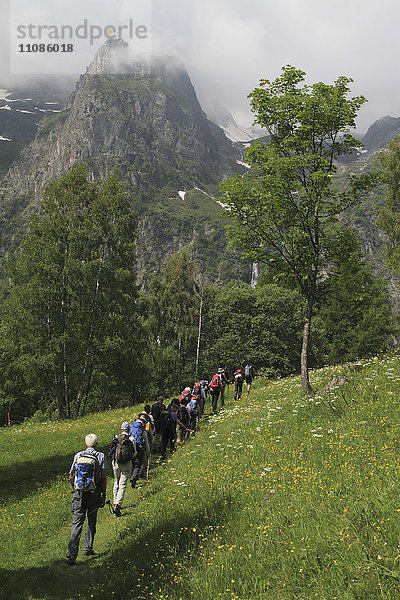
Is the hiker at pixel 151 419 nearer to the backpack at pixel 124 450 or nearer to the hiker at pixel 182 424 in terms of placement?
the hiker at pixel 182 424

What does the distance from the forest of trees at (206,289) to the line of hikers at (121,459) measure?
563cm

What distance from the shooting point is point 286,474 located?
7.41 metres

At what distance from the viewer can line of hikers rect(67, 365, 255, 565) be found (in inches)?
301

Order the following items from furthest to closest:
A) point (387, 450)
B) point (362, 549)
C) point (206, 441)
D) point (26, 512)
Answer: point (206, 441) < point (26, 512) < point (387, 450) < point (362, 549)

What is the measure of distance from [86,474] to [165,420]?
6931mm

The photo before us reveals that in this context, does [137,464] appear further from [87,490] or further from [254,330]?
[254,330]

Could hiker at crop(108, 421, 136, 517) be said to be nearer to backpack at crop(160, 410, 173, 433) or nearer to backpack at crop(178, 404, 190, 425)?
backpack at crop(160, 410, 173, 433)

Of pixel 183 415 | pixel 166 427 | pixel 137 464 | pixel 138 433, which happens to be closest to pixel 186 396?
pixel 183 415

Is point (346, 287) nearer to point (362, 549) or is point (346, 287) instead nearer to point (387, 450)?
point (387, 450)

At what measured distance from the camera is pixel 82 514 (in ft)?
24.9

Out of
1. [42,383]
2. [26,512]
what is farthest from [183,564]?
[42,383]

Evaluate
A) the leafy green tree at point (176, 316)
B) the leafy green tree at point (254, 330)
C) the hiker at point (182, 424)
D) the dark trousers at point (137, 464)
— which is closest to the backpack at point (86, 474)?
the dark trousers at point (137, 464)

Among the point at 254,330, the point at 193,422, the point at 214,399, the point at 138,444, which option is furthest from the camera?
the point at 254,330

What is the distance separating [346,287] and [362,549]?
1130cm
